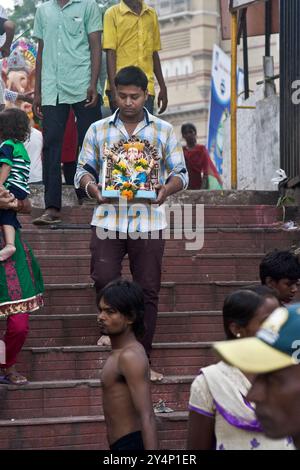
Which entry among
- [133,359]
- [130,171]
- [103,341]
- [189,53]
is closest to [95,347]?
[103,341]

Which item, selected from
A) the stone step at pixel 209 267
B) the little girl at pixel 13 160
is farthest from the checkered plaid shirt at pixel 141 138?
the stone step at pixel 209 267

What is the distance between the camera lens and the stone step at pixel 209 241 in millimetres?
9305

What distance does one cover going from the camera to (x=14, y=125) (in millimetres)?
7488

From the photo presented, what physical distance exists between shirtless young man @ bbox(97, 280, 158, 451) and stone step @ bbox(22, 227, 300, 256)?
323 cm

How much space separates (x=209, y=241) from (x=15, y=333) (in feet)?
9.16

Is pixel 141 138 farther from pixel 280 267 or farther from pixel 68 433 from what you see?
pixel 68 433

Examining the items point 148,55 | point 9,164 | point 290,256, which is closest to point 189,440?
point 290,256

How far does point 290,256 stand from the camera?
22.3ft

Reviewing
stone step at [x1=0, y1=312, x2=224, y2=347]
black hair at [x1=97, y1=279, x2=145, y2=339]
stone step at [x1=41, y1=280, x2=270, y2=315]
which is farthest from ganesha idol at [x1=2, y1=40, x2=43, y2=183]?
black hair at [x1=97, y1=279, x2=145, y2=339]

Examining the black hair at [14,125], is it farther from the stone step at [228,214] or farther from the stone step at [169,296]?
the stone step at [228,214]
